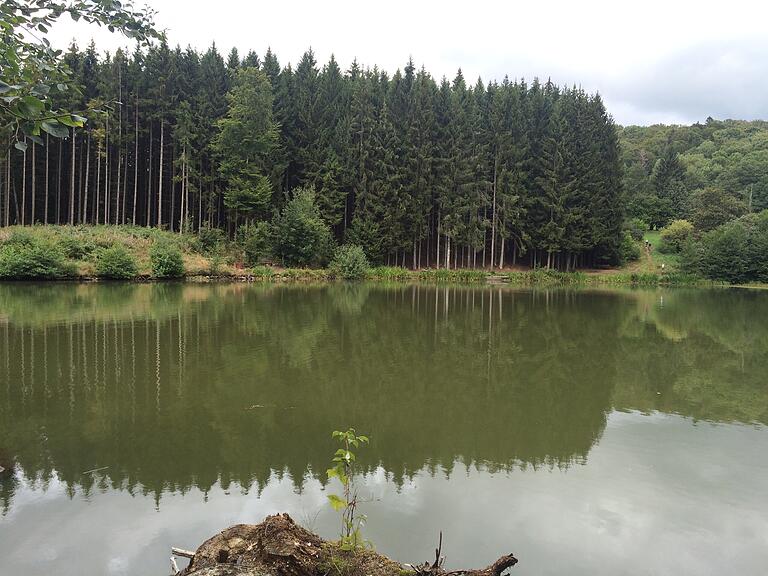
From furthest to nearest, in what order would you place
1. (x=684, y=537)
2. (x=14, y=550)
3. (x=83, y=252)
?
(x=83, y=252) → (x=684, y=537) → (x=14, y=550)

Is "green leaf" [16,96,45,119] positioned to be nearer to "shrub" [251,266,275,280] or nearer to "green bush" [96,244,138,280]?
"green bush" [96,244,138,280]

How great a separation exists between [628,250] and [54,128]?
52792 mm

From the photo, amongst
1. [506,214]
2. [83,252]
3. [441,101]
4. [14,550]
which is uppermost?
[441,101]

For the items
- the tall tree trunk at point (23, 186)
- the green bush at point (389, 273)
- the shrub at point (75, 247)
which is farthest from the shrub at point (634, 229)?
the tall tree trunk at point (23, 186)

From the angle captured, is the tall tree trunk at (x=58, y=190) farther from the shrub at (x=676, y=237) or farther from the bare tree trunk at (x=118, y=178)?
the shrub at (x=676, y=237)

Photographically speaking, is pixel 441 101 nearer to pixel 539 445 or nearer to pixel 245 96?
pixel 245 96

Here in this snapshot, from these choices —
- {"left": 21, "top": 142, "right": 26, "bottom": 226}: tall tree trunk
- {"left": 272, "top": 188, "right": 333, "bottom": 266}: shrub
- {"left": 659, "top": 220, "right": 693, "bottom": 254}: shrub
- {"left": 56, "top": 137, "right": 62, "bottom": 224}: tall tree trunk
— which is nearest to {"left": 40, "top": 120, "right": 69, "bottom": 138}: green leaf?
{"left": 272, "top": 188, "right": 333, "bottom": 266}: shrub

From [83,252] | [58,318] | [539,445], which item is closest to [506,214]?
[83,252]

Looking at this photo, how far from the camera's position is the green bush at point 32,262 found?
2903cm

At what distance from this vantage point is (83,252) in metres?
33.2

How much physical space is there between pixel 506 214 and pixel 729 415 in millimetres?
39434

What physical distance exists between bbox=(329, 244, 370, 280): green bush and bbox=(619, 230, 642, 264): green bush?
78.6 feet

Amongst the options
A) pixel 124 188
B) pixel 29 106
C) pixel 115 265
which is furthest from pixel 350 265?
pixel 29 106

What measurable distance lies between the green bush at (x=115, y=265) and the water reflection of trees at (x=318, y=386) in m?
13.3
